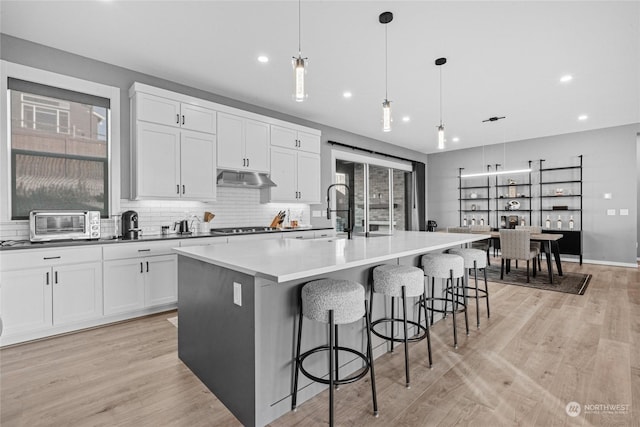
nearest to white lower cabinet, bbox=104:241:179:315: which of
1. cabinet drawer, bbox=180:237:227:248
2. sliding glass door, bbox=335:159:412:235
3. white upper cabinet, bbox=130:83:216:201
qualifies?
cabinet drawer, bbox=180:237:227:248

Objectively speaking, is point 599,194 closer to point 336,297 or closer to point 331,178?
point 331,178

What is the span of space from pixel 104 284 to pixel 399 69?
4.01 metres

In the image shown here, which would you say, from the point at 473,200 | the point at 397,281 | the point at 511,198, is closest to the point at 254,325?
the point at 397,281

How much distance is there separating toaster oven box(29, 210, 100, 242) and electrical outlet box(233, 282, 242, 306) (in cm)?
235

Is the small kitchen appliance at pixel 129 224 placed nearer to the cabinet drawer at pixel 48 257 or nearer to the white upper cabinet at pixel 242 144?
the cabinet drawer at pixel 48 257

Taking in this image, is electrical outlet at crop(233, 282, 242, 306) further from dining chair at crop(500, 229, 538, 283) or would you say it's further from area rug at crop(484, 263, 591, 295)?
dining chair at crop(500, 229, 538, 283)

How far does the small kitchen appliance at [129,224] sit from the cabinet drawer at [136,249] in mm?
221

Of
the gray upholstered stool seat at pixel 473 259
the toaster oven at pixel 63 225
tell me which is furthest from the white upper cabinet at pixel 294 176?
the gray upholstered stool seat at pixel 473 259

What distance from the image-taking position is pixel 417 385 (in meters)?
2.07

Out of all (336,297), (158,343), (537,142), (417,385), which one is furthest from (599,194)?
(158,343)

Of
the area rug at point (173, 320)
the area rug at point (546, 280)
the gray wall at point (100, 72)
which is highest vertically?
the gray wall at point (100, 72)

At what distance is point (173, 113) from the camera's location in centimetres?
378

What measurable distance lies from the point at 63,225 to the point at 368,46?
355cm

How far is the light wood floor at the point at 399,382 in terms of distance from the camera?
5.75 ft
